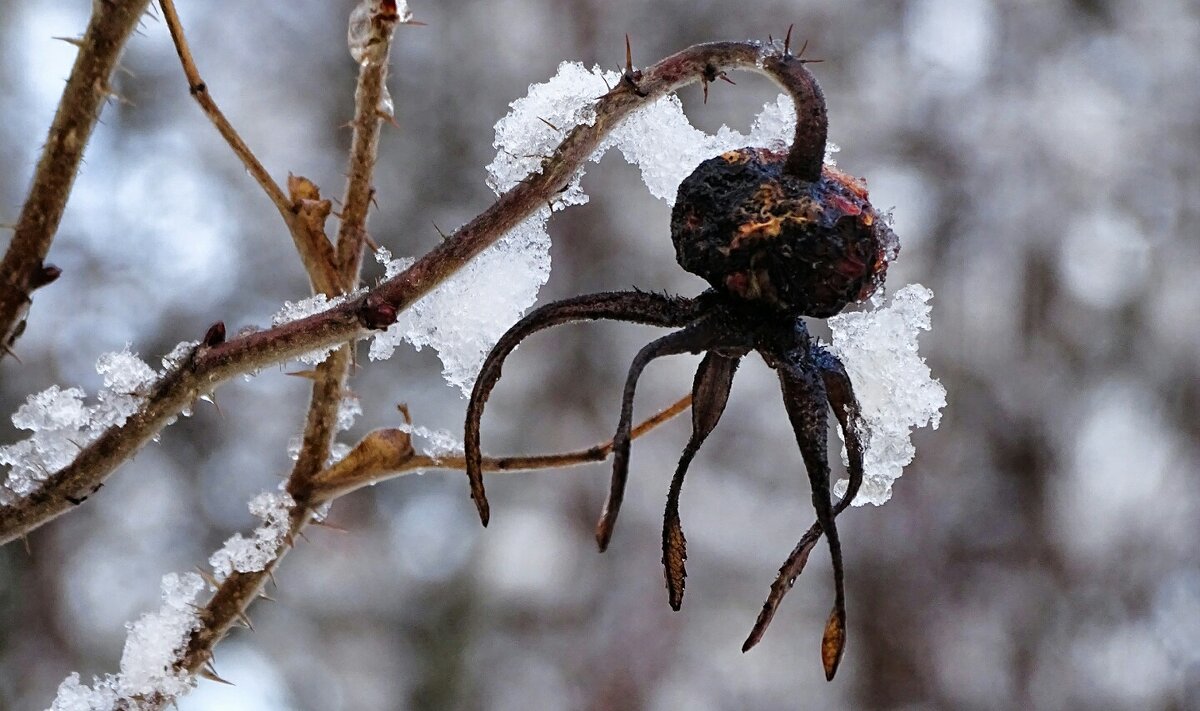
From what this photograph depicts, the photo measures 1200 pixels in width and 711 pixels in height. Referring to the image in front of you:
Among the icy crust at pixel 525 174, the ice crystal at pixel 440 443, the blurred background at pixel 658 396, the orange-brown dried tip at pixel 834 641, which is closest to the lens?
the orange-brown dried tip at pixel 834 641

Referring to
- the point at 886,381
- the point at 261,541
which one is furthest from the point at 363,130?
the point at 886,381

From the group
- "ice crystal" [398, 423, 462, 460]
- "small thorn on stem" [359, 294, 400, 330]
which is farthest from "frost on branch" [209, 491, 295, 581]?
"small thorn on stem" [359, 294, 400, 330]

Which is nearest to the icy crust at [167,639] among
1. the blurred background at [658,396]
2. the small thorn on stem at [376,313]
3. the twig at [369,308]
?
the twig at [369,308]

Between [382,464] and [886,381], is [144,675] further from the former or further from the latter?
[886,381]

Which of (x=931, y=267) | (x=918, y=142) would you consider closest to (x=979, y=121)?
(x=918, y=142)

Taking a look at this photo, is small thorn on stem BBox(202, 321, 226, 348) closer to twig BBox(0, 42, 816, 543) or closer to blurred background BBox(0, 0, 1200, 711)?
twig BBox(0, 42, 816, 543)

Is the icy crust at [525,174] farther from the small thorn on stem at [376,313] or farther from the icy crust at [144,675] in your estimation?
the icy crust at [144,675]

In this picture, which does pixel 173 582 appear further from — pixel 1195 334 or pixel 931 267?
pixel 1195 334
